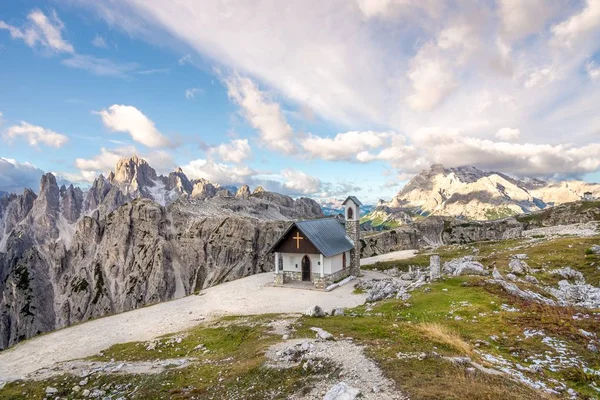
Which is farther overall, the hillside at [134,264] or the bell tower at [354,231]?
the hillside at [134,264]

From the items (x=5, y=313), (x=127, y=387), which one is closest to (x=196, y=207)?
(x=5, y=313)

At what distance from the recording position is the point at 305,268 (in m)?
46.2

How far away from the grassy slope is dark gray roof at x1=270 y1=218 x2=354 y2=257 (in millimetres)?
16646

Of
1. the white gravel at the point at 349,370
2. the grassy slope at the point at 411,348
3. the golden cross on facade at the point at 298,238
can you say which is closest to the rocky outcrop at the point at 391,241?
the golden cross on facade at the point at 298,238

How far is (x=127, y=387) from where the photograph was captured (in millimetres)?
16219

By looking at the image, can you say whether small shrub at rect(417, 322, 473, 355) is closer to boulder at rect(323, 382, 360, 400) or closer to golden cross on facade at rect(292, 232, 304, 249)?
boulder at rect(323, 382, 360, 400)

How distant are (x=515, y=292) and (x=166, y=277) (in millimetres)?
144623

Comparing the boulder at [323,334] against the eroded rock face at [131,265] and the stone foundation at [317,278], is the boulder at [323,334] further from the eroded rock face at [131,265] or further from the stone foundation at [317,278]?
the eroded rock face at [131,265]

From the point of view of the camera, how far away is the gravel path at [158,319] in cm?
2734

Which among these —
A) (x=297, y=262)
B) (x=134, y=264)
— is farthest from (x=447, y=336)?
(x=134, y=264)

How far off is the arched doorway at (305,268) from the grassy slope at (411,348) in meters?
18.1

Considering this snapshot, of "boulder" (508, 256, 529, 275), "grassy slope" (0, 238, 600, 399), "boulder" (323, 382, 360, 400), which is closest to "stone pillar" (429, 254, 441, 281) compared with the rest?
"grassy slope" (0, 238, 600, 399)

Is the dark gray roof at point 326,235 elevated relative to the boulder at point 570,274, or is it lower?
elevated

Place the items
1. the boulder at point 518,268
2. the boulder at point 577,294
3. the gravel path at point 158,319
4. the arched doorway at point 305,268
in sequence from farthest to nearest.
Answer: the arched doorway at point 305,268 < the boulder at point 518,268 < the gravel path at point 158,319 < the boulder at point 577,294
